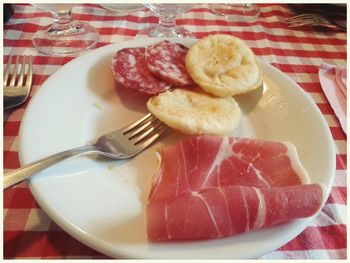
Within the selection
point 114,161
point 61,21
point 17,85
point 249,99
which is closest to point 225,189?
point 114,161

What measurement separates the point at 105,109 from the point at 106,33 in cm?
54

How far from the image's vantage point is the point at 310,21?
148 cm

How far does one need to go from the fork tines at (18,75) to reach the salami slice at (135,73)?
265 millimetres

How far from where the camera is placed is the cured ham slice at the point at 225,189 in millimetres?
608

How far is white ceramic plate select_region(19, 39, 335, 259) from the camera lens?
0.60 m

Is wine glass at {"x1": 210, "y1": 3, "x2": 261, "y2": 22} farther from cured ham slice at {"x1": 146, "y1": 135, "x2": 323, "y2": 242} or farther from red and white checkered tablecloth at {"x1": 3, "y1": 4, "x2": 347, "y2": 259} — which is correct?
cured ham slice at {"x1": 146, "y1": 135, "x2": 323, "y2": 242}

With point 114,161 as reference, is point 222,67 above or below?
above

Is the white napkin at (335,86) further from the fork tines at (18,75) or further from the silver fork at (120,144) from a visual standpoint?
the fork tines at (18,75)

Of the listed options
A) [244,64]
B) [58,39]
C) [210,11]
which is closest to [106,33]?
[58,39]

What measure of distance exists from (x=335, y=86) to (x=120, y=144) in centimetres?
77

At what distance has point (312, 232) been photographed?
76cm

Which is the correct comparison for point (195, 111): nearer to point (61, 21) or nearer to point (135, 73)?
point (135, 73)

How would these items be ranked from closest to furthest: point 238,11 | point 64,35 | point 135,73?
point 135,73 < point 64,35 < point 238,11

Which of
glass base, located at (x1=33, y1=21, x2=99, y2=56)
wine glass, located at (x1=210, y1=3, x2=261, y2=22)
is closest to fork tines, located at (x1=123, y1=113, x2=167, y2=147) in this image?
glass base, located at (x1=33, y1=21, x2=99, y2=56)
